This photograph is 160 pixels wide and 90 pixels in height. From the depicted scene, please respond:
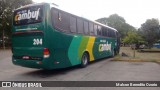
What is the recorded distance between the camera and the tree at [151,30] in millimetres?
37659

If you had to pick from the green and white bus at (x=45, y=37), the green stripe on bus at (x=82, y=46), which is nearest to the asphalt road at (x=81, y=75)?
the green and white bus at (x=45, y=37)

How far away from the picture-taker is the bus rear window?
8516mm

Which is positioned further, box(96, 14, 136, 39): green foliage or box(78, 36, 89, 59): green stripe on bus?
box(96, 14, 136, 39): green foliage

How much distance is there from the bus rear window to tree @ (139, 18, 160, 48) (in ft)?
109

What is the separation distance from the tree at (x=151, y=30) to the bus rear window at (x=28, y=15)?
3311 centimetres

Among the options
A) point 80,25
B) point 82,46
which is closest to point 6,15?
point 80,25

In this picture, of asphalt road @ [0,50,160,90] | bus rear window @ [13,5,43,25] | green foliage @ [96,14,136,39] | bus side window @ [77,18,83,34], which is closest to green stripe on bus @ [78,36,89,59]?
bus side window @ [77,18,83,34]

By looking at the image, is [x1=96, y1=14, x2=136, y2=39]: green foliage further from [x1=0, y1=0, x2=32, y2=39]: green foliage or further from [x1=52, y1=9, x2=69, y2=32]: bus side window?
[x1=52, y1=9, x2=69, y2=32]: bus side window

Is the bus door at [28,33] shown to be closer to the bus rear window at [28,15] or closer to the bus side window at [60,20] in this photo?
the bus rear window at [28,15]

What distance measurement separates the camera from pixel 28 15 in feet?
29.0

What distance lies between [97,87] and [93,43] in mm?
6810

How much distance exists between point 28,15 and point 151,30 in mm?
33628

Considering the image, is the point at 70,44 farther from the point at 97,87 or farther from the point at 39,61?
the point at 97,87

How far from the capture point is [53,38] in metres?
8.55
